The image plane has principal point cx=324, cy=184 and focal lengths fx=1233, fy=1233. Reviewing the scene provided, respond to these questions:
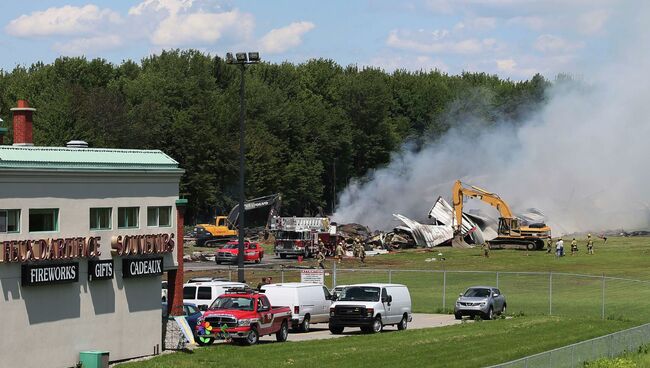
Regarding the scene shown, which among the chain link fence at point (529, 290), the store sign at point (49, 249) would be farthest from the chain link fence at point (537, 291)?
the store sign at point (49, 249)

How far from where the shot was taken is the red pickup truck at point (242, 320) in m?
41.4

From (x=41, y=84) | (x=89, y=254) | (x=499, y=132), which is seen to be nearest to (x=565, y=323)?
(x=89, y=254)

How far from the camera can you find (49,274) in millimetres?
35156

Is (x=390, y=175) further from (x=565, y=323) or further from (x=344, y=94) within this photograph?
(x=565, y=323)

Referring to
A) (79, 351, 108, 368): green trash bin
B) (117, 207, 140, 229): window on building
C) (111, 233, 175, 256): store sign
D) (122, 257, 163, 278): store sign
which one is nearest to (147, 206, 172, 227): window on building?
(111, 233, 175, 256): store sign

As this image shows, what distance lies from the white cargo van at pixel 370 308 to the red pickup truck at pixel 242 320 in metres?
3.82

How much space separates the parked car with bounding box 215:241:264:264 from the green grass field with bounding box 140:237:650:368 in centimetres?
346

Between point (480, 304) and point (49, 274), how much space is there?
2316 centimetres

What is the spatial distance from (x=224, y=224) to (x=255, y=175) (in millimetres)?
22065

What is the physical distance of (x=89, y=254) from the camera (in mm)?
36844

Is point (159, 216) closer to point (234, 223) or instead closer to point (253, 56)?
point (253, 56)

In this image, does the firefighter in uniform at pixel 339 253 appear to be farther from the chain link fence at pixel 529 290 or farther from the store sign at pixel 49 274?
the store sign at pixel 49 274

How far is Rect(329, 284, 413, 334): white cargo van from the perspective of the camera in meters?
47.3

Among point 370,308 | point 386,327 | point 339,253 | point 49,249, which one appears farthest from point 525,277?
point 49,249
